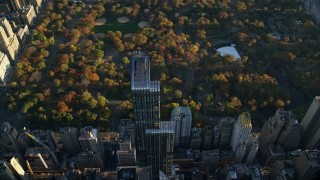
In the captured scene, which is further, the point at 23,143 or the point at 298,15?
the point at 298,15

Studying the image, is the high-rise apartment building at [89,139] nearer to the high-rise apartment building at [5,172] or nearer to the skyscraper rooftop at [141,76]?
the high-rise apartment building at [5,172]

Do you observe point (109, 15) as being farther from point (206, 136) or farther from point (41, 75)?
point (206, 136)

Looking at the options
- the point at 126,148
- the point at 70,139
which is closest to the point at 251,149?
the point at 126,148

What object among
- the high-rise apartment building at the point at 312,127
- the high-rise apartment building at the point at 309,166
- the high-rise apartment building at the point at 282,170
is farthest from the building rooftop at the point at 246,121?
the high-rise apartment building at the point at 312,127

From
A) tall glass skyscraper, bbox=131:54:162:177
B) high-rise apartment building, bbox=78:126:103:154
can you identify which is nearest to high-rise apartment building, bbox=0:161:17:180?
high-rise apartment building, bbox=78:126:103:154

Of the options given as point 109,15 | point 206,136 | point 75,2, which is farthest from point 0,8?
point 206,136
